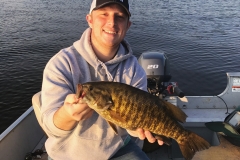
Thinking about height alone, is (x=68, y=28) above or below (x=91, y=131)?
below

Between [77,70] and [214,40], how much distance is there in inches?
635

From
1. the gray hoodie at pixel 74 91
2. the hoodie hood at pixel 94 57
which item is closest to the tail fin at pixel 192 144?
the gray hoodie at pixel 74 91

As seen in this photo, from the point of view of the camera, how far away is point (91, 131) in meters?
3.05

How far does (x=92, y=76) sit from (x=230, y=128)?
2.92 metres

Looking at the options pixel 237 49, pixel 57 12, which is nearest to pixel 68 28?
pixel 57 12

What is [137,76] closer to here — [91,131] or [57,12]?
[91,131]

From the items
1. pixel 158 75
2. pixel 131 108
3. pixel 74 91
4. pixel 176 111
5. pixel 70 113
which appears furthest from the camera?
pixel 158 75

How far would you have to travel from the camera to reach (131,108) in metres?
2.52

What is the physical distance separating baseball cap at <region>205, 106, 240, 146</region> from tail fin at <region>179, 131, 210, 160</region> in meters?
1.78

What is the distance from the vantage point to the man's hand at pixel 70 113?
2.28 m

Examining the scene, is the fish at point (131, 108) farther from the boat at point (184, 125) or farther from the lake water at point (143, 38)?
the lake water at point (143, 38)

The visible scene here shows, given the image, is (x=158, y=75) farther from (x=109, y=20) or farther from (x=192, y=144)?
(x=109, y=20)

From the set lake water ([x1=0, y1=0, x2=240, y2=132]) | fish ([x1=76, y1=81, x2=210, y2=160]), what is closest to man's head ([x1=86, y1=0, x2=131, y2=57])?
fish ([x1=76, y1=81, x2=210, y2=160])

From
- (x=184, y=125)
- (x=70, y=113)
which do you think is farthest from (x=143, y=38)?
(x=70, y=113)
